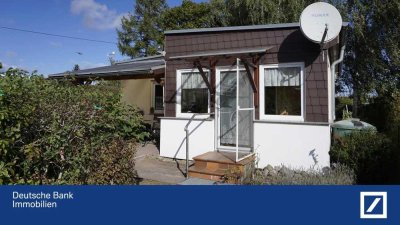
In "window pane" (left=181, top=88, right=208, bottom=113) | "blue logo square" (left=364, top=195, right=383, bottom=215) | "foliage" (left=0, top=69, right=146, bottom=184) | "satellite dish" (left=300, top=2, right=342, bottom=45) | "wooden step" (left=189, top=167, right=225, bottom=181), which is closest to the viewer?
"foliage" (left=0, top=69, right=146, bottom=184)

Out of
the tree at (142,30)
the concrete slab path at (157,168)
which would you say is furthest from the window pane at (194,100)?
the tree at (142,30)

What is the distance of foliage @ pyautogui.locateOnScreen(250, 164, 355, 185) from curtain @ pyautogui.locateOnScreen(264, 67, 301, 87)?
2218mm

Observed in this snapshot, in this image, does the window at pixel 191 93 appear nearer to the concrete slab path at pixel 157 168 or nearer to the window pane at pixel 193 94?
the window pane at pixel 193 94


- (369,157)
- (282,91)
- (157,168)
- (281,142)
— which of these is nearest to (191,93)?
(157,168)

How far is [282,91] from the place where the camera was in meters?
8.09

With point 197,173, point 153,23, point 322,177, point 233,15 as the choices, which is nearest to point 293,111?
point 322,177

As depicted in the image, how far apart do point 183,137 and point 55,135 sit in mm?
5350

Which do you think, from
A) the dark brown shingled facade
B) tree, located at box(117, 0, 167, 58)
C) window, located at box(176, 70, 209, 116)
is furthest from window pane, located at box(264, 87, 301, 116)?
tree, located at box(117, 0, 167, 58)

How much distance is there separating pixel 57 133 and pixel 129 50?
30838mm

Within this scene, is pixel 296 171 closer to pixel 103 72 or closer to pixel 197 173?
pixel 197 173

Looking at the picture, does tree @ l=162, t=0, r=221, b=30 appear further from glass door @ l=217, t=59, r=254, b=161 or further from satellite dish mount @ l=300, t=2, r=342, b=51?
satellite dish mount @ l=300, t=2, r=342, b=51

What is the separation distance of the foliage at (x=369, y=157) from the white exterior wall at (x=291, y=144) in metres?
0.45

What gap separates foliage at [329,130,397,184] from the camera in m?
6.62

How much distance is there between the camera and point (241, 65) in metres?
8.37
